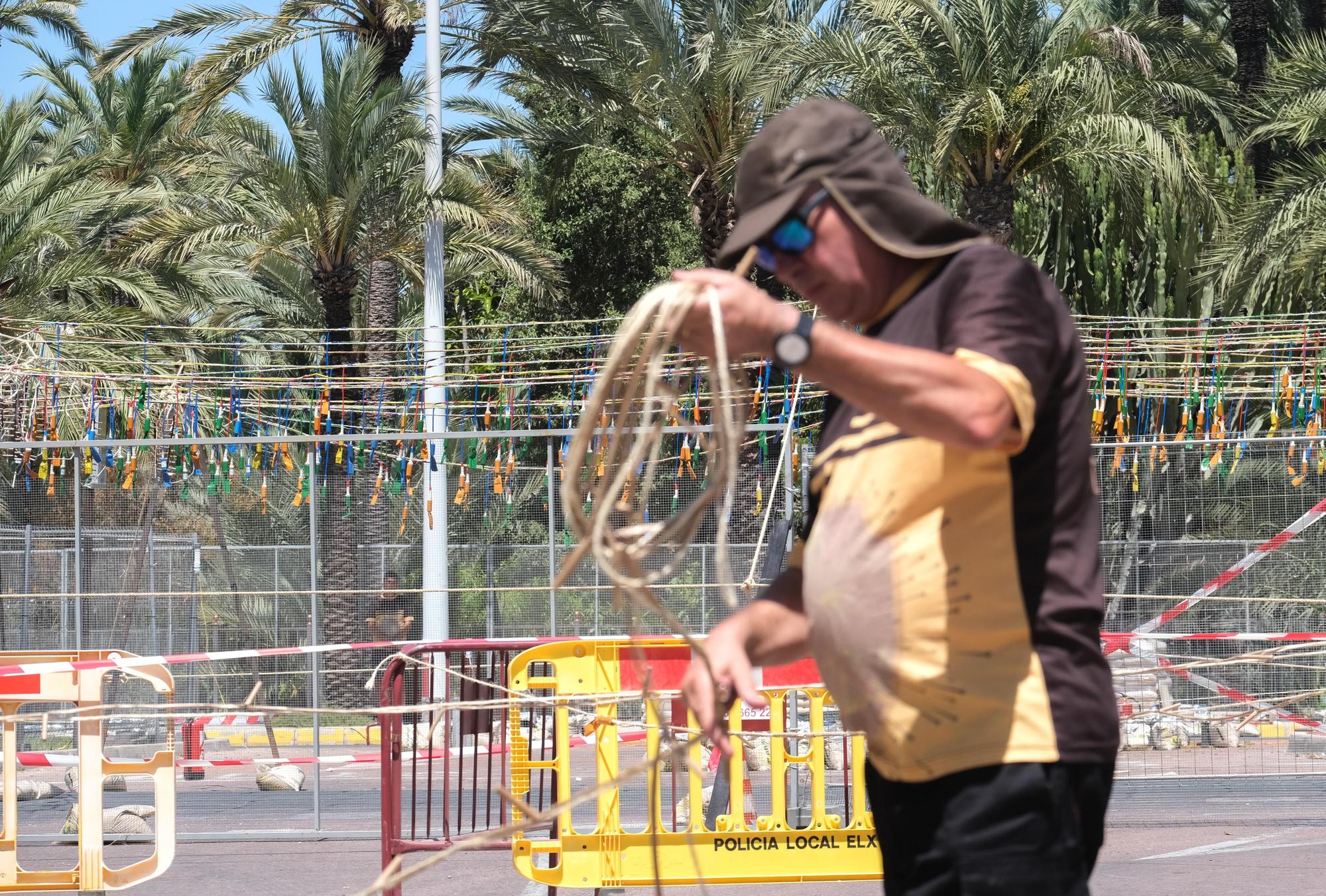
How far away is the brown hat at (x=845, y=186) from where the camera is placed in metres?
2.08

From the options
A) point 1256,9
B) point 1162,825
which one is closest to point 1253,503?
point 1162,825

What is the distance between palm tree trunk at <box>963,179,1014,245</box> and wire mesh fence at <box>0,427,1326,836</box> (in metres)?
3.72

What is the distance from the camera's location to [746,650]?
2.36m

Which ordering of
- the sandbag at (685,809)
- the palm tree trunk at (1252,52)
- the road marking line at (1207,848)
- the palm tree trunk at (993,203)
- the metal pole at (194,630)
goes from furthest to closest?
the palm tree trunk at (1252,52)
the palm tree trunk at (993,203)
the metal pole at (194,630)
the road marking line at (1207,848)
the sandbag at (685,809)

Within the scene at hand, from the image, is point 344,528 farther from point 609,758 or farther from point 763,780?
point 609,758

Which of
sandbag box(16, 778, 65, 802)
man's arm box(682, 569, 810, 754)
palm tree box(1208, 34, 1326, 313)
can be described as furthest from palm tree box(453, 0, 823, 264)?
man's arm box(682, 569, 810, 754)

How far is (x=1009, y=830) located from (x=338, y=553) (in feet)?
52.3

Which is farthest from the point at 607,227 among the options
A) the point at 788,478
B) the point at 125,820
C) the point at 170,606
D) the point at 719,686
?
the point at 719,686

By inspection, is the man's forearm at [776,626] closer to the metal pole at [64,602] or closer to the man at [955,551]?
the man at [955,551]

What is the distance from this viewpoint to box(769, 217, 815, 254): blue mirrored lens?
6.82ft

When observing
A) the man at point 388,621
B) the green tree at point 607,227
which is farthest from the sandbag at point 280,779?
the green tree at point 607,227

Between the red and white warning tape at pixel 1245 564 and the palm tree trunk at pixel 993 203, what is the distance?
5.41 m

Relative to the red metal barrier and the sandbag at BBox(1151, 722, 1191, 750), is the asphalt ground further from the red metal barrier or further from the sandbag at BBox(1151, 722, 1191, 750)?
the sandbag at BBox(1151, 722, 1191, 750)

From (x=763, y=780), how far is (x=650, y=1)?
9606 mm
